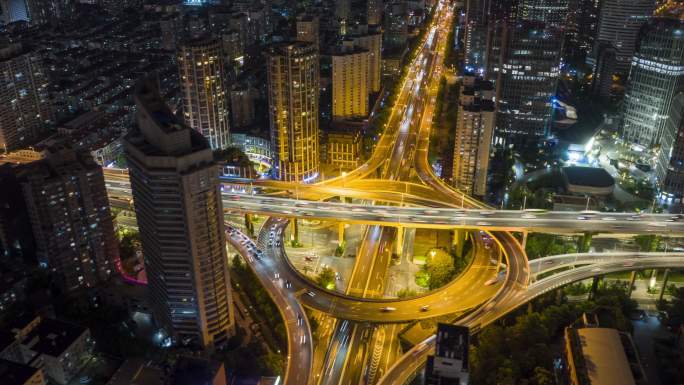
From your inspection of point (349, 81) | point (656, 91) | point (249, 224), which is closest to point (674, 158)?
point (656, 91)

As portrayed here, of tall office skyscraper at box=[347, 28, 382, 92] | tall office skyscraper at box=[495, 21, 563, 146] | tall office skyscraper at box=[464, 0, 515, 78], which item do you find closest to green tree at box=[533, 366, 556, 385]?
tall office skyscraper at box=[495, 21, 563, 146]

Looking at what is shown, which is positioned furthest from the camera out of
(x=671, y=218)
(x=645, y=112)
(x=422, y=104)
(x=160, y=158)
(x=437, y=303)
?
(x=422, y=104)

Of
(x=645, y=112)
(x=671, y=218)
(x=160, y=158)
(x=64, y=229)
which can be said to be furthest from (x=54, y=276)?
(x=645, y=112)

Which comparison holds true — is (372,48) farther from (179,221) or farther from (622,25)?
(179,221)

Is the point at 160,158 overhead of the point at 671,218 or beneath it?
overhead

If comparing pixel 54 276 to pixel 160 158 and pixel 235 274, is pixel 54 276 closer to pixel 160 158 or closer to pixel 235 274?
pixel 235 274

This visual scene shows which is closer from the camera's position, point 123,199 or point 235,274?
point 235,274
